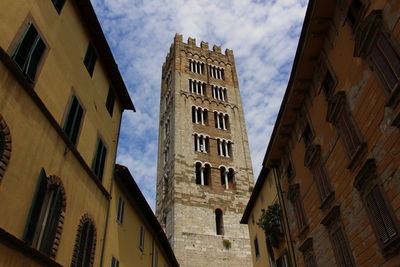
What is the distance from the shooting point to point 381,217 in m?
8.53

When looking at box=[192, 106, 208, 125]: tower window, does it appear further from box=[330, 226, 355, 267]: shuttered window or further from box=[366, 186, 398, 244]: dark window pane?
box=[366, 186, 398, 244]: dark window pane

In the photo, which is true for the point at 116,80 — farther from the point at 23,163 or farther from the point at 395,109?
the point at 395,109

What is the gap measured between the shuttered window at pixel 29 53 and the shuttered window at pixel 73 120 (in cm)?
187

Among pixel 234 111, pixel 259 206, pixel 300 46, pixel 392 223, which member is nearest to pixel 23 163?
pixel 392 223

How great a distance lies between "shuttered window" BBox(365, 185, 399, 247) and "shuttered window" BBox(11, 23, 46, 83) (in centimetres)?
896

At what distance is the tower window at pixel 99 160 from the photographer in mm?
11938

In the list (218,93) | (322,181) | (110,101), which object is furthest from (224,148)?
(322,181)

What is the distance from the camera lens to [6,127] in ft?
23.7

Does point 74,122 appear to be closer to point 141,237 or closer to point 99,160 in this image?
point 99,160

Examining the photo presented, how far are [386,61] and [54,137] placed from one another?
27.9ft

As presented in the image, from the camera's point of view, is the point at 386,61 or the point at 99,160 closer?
the point at 386,61

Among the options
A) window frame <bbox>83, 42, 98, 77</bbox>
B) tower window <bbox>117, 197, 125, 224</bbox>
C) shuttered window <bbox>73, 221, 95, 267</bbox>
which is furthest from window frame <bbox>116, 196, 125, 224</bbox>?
window frame <bbox>83, 42, 98, 77</bbox>

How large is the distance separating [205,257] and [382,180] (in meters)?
27.0

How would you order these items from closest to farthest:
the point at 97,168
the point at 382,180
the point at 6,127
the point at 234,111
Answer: the point at 6,127, the point at 382,180, the point at 97,168, the point at 234,111
